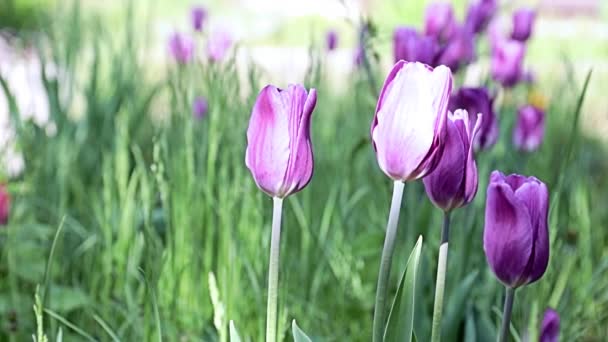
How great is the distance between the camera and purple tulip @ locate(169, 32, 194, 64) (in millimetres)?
1816

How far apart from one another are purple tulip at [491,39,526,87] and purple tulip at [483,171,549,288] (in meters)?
0.96

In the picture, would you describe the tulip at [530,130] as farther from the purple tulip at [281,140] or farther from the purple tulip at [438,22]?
the purple tulip at [281,140]

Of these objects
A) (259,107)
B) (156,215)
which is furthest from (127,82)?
(259,107)

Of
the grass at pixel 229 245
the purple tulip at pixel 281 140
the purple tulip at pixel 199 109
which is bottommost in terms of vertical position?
the grass at pixel 229 245

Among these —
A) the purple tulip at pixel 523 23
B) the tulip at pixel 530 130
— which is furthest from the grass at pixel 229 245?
the purple tulip at pixel 523 23

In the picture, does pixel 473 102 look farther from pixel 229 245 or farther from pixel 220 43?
pixel 220 43

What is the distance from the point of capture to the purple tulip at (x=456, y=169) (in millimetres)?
671

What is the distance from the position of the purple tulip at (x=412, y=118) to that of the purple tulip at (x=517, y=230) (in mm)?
66

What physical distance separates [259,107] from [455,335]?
0.60 metres

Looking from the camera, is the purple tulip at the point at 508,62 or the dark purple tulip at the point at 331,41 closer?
the purple tulip at the point at 508,62

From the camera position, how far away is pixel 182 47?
186 cm

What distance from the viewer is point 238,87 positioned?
4.17ft

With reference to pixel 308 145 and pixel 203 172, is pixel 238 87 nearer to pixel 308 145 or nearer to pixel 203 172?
pixel 203 172

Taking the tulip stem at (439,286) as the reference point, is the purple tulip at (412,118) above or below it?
above
